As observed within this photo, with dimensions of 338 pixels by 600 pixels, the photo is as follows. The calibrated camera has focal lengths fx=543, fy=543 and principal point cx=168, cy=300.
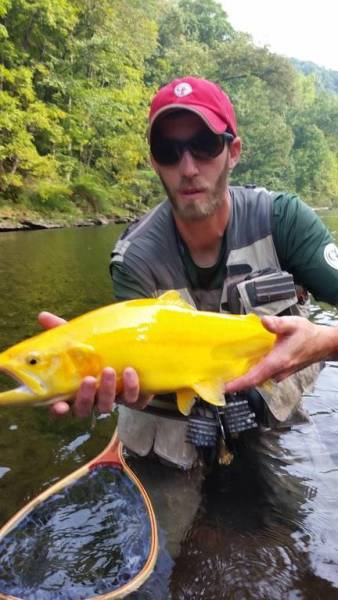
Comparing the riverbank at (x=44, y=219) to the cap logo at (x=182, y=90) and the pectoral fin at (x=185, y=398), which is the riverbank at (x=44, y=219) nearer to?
the cap logo at (x=182, y=90)

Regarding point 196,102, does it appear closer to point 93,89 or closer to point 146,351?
point 146,351

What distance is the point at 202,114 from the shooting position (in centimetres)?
286

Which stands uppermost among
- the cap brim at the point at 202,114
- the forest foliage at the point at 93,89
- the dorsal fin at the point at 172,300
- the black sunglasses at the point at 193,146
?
the cap brim at the point at 202,114

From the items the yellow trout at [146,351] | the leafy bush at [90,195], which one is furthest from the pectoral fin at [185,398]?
the leafy bush at [90,195]

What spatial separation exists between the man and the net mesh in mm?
343

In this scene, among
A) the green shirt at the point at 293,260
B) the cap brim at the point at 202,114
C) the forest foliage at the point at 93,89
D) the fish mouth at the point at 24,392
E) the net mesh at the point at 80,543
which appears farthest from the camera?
the forest foliage at the point at 93,89

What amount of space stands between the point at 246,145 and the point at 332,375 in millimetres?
46786

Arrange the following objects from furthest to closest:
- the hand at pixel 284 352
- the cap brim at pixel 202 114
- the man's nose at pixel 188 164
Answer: the man's nose at pixel 188 164, the cap brim at pixel 202 114, the hand at pixel 284 352

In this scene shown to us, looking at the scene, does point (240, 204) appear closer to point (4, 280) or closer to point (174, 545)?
point (174, 545)

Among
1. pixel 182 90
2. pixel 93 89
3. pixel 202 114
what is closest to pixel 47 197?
pixel 93 89

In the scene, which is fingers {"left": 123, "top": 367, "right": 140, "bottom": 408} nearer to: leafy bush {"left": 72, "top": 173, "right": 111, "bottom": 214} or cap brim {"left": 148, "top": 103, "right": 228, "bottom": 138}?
A: cap brim {"left": 148, "top": 103, "right": 228, "bottom": 138}

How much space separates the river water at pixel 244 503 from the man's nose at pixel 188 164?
185 cm

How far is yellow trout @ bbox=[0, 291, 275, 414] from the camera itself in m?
2.06

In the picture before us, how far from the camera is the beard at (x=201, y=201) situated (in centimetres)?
300
